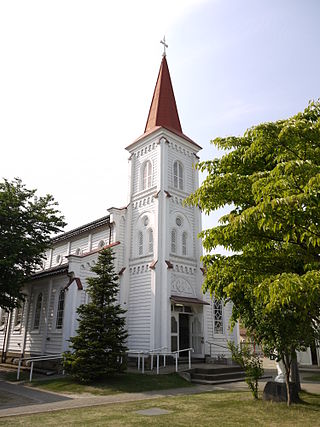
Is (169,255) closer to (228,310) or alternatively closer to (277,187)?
(228,310)

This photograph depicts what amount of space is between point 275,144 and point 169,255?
14703 mm

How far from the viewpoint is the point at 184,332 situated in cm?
2155

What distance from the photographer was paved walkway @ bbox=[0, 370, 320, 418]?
10320 millimetres

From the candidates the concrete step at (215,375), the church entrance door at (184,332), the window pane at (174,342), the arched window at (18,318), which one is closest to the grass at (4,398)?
the concrete step at (215,375)

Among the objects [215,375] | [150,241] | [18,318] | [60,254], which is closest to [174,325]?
[215,375]

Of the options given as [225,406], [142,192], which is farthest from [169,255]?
[225,406]

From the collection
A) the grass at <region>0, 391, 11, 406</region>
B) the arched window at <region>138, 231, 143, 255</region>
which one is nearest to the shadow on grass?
the grass at <region>0, 391, 11, 406</region>

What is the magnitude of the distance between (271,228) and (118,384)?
11289 mm

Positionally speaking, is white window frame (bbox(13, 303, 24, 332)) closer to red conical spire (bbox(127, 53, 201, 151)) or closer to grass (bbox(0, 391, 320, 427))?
red conical spire (bbox(127, 53, 201, 151))

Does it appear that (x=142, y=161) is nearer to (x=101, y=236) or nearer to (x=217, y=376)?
(x=101, y=236)

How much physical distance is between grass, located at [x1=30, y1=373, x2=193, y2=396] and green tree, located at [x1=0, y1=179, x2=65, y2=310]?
601 cm

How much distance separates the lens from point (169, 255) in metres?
22.0

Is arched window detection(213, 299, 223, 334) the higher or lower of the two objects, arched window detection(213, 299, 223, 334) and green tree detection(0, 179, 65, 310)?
the lower

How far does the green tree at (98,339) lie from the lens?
15.0 metres
